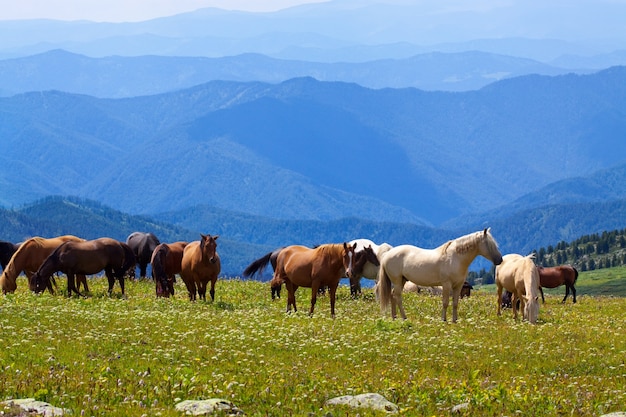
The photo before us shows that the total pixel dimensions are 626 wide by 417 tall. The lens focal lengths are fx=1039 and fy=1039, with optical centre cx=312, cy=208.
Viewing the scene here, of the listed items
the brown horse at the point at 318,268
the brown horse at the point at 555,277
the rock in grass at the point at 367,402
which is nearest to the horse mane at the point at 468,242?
the brown horse at the point at 318,268

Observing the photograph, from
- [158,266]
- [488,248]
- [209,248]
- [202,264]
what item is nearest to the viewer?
[488,248]

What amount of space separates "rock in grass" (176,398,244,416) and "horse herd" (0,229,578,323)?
15239mm

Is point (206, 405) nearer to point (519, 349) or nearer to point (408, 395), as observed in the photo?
point (408, 395)

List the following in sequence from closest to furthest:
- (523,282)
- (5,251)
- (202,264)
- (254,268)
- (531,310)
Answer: (531,310) → (202,264) → (523,282) → (254,268) → (5,251)

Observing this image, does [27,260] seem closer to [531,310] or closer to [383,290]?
[383,290]

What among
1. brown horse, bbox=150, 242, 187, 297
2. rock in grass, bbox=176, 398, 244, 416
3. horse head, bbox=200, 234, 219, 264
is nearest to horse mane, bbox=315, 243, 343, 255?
horse head, bbox=200, 234, 219, 264

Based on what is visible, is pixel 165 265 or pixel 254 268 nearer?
pixel 165 265

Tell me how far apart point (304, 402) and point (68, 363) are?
18.1ft

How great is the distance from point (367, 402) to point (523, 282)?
69.0ft

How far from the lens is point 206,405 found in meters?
16.9

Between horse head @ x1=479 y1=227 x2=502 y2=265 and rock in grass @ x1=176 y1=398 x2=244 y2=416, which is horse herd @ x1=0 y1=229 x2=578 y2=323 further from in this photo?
rock in grass @ x1=176 y1=398 x2=244 y2=416

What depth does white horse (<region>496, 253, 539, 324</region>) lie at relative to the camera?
3594 centimetres

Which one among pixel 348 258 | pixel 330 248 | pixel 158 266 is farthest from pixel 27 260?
pixel 348 258

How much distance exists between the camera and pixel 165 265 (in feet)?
135
